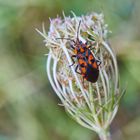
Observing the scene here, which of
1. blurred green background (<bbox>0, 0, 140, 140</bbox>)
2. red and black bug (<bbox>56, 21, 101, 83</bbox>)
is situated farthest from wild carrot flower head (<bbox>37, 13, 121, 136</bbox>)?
blurred green background (<bbox>0, 0, 140, 140</bbox>)

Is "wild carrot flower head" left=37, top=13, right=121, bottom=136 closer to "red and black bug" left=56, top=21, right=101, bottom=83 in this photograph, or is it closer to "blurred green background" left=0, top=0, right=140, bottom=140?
"red and black bug" left=56, top=21, right=101, bottom=83

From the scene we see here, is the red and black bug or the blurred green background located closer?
the red and black bug

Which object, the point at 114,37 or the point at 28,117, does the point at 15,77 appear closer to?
the point at 28,117

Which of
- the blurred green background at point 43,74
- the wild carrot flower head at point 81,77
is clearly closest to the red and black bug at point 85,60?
the wild carrot flower head at point 81,77

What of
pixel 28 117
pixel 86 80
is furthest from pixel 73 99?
pixel 28 117

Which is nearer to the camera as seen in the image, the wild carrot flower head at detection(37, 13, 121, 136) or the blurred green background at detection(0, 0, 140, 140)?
the wild carrot flower head at detection(37, 13, 121, 136)
